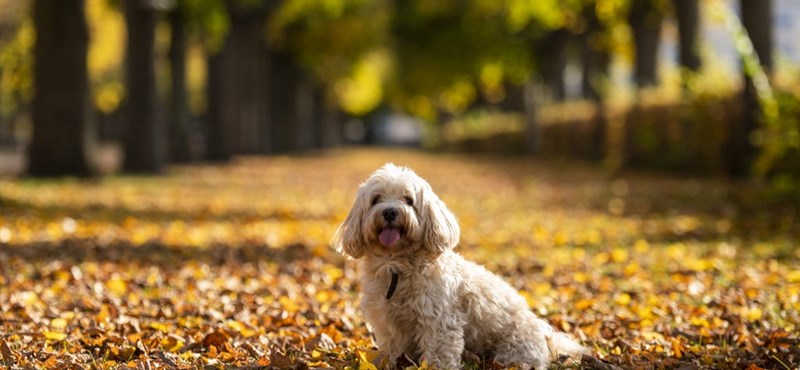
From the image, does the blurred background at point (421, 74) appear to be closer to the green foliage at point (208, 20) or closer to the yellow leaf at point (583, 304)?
the green foliage at point (208, 20)

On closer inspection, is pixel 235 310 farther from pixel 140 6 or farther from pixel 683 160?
pixel 683 160

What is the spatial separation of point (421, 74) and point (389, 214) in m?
48.4

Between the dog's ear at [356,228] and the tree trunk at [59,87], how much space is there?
14.1 meters

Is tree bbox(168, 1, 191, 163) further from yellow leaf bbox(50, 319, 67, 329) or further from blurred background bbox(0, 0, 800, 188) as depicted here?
yellow leaf bbox(50, 319, 67, 329)

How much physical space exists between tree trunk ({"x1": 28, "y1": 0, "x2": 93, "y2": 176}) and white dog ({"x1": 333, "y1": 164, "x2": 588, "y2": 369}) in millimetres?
13975

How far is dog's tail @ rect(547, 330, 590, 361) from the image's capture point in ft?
17.5

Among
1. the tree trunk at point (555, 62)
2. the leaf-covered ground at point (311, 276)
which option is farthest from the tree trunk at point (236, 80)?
the tree trunk at point (555, 62)

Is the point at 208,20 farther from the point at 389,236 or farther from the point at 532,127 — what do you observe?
the point at 389,236

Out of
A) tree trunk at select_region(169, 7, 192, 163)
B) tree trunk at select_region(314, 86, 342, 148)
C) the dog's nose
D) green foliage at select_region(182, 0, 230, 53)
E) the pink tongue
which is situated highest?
green foliage at select_region(182, 0, 230, 53)

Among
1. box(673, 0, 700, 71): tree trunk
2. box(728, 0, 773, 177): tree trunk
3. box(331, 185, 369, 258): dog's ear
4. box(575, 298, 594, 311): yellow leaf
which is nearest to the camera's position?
box(331, 185, 369, 258): dog's ear

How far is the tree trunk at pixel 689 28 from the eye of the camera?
79.9 ft

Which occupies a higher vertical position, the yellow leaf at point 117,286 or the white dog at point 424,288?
the white dog at point 424,288

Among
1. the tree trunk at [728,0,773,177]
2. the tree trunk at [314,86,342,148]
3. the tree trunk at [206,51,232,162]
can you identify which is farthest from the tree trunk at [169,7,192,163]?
the tree trunk at [314,86,342,148]

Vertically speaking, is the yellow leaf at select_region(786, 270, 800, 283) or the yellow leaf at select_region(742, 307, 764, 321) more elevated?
the yellow leaf at select_region(742, 307, 764, 321)
